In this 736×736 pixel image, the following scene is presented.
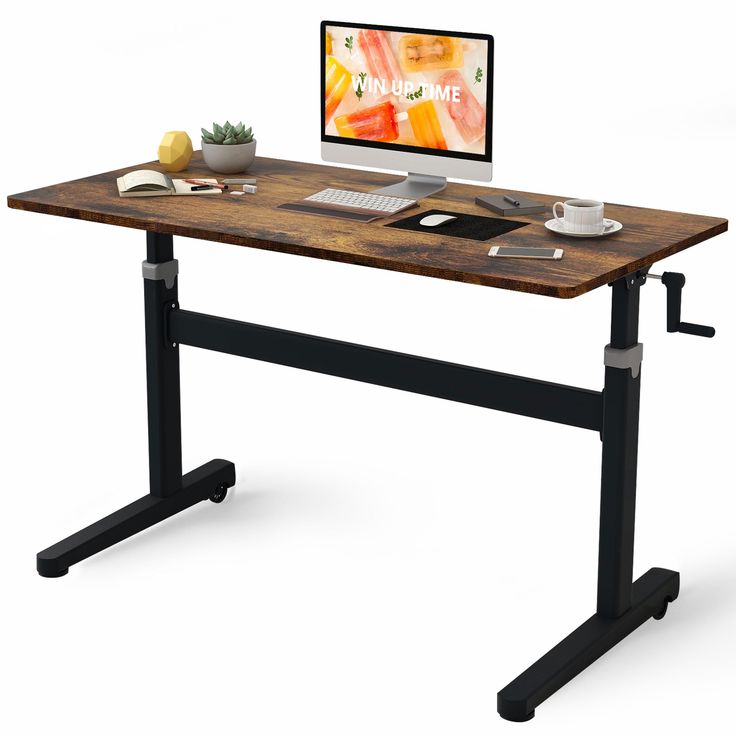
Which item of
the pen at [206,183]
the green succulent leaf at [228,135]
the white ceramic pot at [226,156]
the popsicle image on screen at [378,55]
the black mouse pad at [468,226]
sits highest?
the popsicle image on screen at [378,55]

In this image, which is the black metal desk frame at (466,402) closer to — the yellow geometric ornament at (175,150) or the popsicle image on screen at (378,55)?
the yellow geometric ornament at (175,150)

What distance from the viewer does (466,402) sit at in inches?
181

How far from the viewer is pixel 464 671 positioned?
441 centimetres

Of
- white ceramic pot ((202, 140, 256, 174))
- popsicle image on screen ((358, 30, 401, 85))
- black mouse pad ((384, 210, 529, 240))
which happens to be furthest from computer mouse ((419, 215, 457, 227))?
white ceramic pot ((202, 140, 256, 174))

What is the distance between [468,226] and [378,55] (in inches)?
25.9

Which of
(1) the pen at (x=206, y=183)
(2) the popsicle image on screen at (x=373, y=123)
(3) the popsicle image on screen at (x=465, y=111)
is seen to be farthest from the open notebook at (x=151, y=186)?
(3) the popsicle image on screen at (x=465, y=111)

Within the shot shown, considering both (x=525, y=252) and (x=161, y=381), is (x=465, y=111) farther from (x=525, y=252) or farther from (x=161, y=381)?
(x=161, y=381)

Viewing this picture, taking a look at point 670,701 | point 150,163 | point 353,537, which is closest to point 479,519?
point 353,537

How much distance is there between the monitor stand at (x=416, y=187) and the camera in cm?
488

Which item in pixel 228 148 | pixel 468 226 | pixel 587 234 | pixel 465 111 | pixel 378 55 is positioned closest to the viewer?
pixel 587 234

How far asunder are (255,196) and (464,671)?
1.43 metres

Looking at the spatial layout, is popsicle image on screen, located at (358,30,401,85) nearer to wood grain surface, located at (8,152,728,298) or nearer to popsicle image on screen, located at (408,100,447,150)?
popsicle image on screen, located at (408,100,447,150)

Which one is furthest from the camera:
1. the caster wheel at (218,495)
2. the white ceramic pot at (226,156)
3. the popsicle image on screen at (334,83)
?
the caster wheel at (218,495)

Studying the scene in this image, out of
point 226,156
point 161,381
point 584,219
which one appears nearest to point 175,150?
point 226,156
